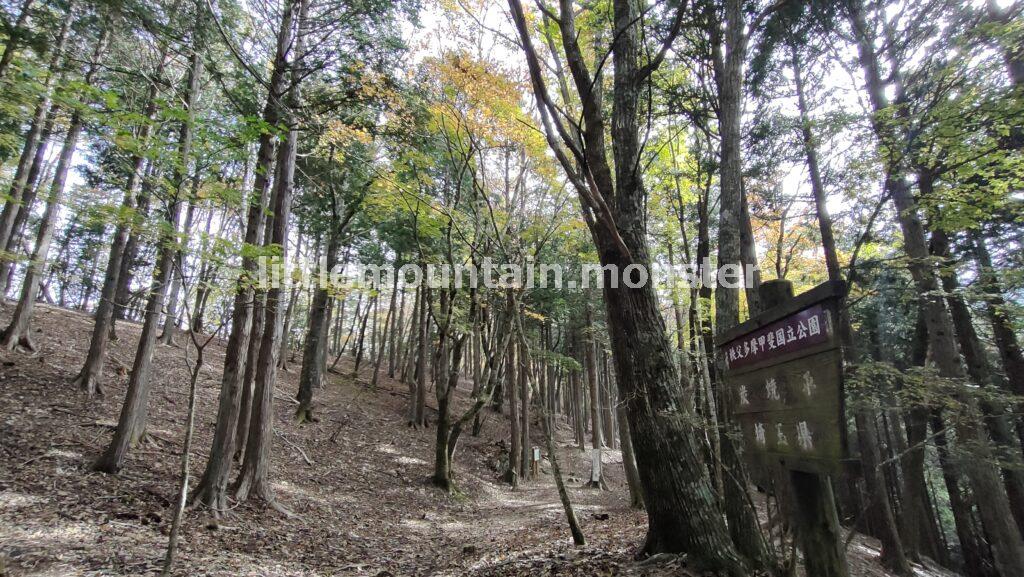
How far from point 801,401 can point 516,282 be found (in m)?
6.41

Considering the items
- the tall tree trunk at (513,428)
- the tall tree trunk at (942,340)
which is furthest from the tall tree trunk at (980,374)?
the tall tree trunk at (513,428)

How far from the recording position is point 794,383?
2621 mm

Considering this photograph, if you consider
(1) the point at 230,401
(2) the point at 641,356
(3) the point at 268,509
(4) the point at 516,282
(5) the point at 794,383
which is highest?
(4) the point at 516,282

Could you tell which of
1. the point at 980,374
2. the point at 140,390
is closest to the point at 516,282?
the point at 140,390

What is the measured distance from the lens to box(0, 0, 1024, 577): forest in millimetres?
3609

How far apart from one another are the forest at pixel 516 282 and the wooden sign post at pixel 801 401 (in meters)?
0.02

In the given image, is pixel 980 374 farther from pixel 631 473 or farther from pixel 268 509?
pixel 268 509

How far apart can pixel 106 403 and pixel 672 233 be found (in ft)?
42.7

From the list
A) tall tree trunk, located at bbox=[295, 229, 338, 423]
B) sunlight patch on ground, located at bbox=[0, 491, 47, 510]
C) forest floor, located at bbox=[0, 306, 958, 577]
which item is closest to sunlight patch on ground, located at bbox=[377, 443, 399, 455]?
forest floor, located at bbox=[0, 306, 958, 577]

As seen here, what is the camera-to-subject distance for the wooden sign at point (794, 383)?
7.63ft

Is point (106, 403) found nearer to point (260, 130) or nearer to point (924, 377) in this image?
point (260, 130)

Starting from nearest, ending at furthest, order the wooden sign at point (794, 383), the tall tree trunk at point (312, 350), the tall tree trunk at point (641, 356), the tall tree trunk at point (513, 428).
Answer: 1. the wooden sign at point (794, 383)
2. the tall tree trunk at point (641, 356)
3. the tall tree trunk at point (312, 350)
4. the tall tree trunk at point (513, 428)

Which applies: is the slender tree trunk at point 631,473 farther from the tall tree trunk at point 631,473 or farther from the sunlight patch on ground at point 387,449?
the sunlight patch on ground at point 387,449

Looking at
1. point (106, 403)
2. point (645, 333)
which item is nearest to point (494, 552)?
point (645, 333)
